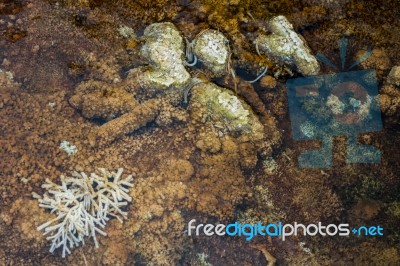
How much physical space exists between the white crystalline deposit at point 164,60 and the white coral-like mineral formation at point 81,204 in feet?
2.56

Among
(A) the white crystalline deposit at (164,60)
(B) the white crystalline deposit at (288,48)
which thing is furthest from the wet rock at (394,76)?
(A) the white crystalline deposit at (164,60)

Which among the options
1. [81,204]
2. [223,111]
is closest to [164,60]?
[223,111]

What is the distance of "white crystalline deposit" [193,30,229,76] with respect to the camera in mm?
3402

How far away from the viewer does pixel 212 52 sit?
340cm

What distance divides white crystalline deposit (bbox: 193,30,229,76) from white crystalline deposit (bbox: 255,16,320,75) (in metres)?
0.33

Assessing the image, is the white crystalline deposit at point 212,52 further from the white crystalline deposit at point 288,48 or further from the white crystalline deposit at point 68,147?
the white crystalline deposit at point 68,147

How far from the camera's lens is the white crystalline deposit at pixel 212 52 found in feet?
11.2

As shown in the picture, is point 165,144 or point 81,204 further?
point 165,144

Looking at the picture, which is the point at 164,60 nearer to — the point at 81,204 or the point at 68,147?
the point at 68,147

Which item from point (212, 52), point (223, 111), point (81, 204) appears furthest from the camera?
point (212, 52)

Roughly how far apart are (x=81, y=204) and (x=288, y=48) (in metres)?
2.13

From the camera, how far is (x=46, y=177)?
311 centimetres

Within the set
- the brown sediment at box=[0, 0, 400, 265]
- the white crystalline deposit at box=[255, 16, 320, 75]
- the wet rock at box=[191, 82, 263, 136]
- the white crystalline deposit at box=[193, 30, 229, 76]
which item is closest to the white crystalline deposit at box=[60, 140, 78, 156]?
the brown sediment at box=[0, 0, 400, 265]

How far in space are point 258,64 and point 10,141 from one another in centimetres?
211
